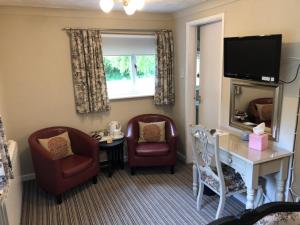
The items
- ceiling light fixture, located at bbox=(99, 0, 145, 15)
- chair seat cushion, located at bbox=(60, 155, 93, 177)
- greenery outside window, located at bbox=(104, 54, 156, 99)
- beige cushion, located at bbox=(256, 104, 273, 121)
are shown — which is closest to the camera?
ceiling light fixture, located at bbox=(99, 0, 145, 15)

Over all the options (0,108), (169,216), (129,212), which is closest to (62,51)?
(0,108)

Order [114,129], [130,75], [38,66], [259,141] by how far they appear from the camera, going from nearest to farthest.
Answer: [259,141], [38,66], [114,129], [130,75]

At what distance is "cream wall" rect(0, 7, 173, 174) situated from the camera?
3.27 metres

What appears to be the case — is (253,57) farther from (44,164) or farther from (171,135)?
(44,164)

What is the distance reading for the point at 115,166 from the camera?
394cm

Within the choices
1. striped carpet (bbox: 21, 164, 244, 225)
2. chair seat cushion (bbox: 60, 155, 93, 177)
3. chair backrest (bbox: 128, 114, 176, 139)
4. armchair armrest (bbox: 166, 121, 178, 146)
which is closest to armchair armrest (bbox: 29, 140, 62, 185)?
chair seat cushion (bbox: 60, 155, 93, 177)

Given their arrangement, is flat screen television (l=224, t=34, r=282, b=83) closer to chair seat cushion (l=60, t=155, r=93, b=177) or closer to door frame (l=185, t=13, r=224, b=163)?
door frame (l=185, t=13, r=224, b=163)

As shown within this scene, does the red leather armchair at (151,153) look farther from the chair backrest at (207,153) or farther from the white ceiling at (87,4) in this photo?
the white ceiling at (87,4)

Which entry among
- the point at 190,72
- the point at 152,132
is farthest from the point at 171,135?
the point at 190,72

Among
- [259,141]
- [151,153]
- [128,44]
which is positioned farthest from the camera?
[128,44]

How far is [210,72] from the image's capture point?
358 centimetres

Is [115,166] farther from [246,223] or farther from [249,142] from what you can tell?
[246,223]

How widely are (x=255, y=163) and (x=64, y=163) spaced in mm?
2249

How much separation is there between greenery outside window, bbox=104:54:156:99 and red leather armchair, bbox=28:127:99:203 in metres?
0.91
